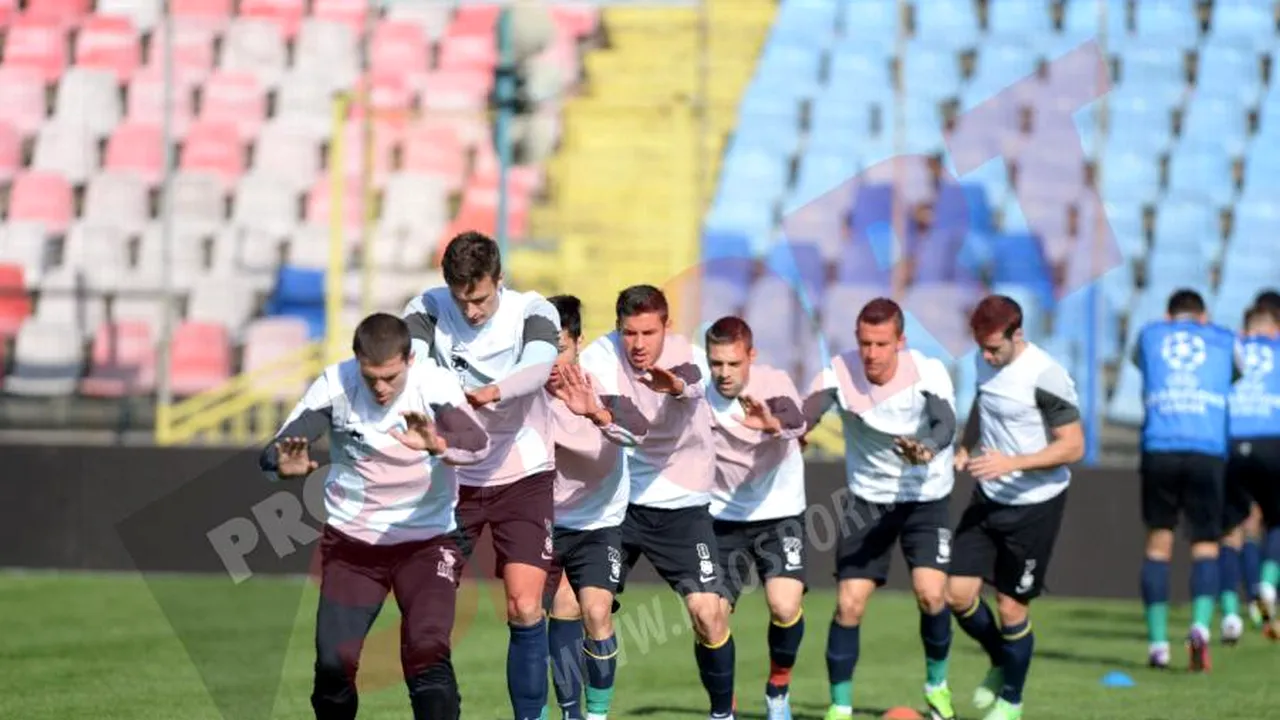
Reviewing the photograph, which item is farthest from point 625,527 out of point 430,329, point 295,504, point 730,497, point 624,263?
point 624,263

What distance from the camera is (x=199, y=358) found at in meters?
19.1

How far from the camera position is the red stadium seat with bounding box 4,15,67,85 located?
20.4 meters

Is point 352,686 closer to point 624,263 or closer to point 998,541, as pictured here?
point 998,541

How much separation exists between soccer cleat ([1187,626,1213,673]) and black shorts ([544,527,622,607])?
16.0 feet

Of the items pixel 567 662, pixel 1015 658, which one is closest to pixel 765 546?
pixel 567 662

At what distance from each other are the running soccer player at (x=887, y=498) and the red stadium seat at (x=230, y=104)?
11.4 meters

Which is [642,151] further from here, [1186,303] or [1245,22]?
[1186,303]

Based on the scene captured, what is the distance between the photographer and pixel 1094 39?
20.0m

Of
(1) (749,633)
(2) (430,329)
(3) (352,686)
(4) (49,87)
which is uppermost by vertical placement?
(4) (49,87)

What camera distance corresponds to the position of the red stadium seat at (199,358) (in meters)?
18.7

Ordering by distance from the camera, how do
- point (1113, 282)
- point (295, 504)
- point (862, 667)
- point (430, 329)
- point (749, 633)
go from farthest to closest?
point (1113, 282) < point (295, 504) < point (749, 633) < point (862, 667) < point (430, 329)

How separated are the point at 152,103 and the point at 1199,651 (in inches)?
467

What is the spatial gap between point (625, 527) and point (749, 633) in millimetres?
5252

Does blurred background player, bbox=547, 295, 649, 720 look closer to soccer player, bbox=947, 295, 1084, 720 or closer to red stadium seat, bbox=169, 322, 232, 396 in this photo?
soccer player, bbox=947, 295, 1084, 720
